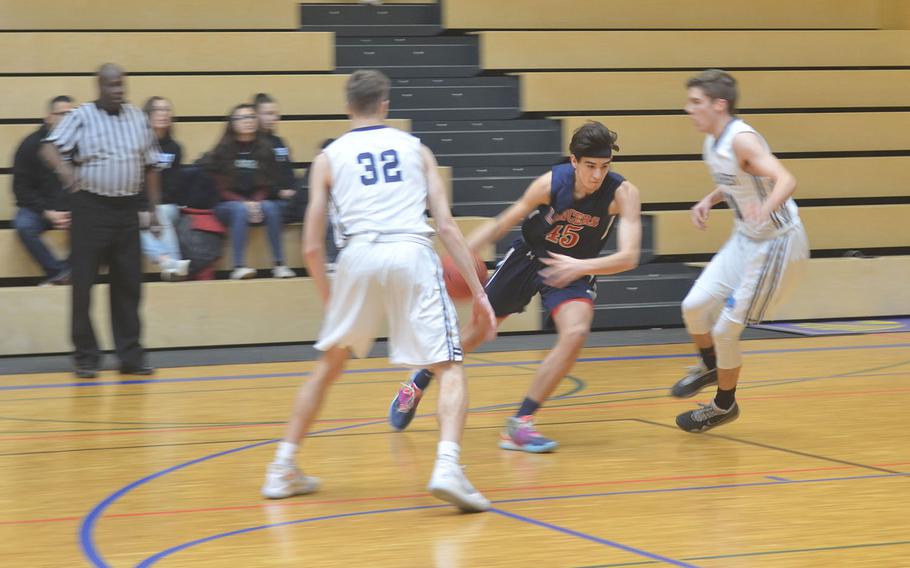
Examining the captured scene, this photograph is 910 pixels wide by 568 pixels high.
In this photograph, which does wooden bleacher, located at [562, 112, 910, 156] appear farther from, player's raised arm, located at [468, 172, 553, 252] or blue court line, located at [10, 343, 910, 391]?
player's raised arm, located at [468, 172, 553, 252]

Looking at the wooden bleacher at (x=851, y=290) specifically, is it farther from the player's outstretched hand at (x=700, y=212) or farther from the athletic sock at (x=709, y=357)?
the player's outstretched hand at (x=700, y=212)

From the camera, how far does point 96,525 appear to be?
161 inches

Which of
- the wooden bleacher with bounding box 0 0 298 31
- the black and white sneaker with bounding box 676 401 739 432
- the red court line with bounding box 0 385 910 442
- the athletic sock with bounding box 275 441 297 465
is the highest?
the wooden bleacher with bounding box 0 0 298 31

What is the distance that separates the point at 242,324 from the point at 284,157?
1339 mm

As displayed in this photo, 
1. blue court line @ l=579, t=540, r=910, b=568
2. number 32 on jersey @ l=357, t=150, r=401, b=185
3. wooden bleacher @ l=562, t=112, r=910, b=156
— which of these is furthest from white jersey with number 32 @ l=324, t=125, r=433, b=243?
wooden bleacher @ l=562, t=112, r=910, b=156

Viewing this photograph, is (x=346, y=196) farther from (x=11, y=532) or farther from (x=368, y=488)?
(x=11, y=532)

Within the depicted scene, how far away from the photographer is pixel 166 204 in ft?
30.0

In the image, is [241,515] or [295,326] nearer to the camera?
[241,515]

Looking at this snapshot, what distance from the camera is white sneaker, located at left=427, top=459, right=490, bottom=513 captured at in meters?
3.99

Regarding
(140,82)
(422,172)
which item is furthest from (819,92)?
(422,172)

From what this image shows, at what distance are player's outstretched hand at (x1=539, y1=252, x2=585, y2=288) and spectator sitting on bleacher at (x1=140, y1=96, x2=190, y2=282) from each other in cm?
436

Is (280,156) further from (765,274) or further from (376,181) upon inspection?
(376,181)

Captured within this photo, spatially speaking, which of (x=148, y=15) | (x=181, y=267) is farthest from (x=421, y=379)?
(x=148, y=15)

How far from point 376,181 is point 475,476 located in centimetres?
131
